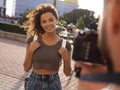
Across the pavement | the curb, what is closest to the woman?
the pavement

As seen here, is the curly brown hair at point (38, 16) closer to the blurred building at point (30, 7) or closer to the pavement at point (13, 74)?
the pavement at point (13, 74)

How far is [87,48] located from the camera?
48.8 inches

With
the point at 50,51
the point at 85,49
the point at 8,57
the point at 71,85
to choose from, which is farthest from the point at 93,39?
the point at 8,57

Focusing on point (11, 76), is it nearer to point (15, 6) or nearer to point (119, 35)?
point (119, 35)

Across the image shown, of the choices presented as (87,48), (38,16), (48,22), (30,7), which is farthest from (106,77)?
(30,7)

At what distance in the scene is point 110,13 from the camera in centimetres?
91

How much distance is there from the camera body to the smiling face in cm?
211

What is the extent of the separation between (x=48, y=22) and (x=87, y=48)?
7.52 feet

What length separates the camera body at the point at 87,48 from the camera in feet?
3.88

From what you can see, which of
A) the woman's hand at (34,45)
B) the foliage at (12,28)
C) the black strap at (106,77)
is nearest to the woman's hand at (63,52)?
the woman's hand at (34,45)

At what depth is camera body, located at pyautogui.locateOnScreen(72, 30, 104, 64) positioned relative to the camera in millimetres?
→ 1182

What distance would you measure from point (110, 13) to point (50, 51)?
2.56m

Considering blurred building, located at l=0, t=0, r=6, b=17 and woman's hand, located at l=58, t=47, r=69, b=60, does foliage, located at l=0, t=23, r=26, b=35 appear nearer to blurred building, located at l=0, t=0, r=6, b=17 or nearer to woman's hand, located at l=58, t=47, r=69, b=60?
woman's hand, located at l=58, t=47, r=69, b=60

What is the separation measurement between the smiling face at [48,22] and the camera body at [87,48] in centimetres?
211
